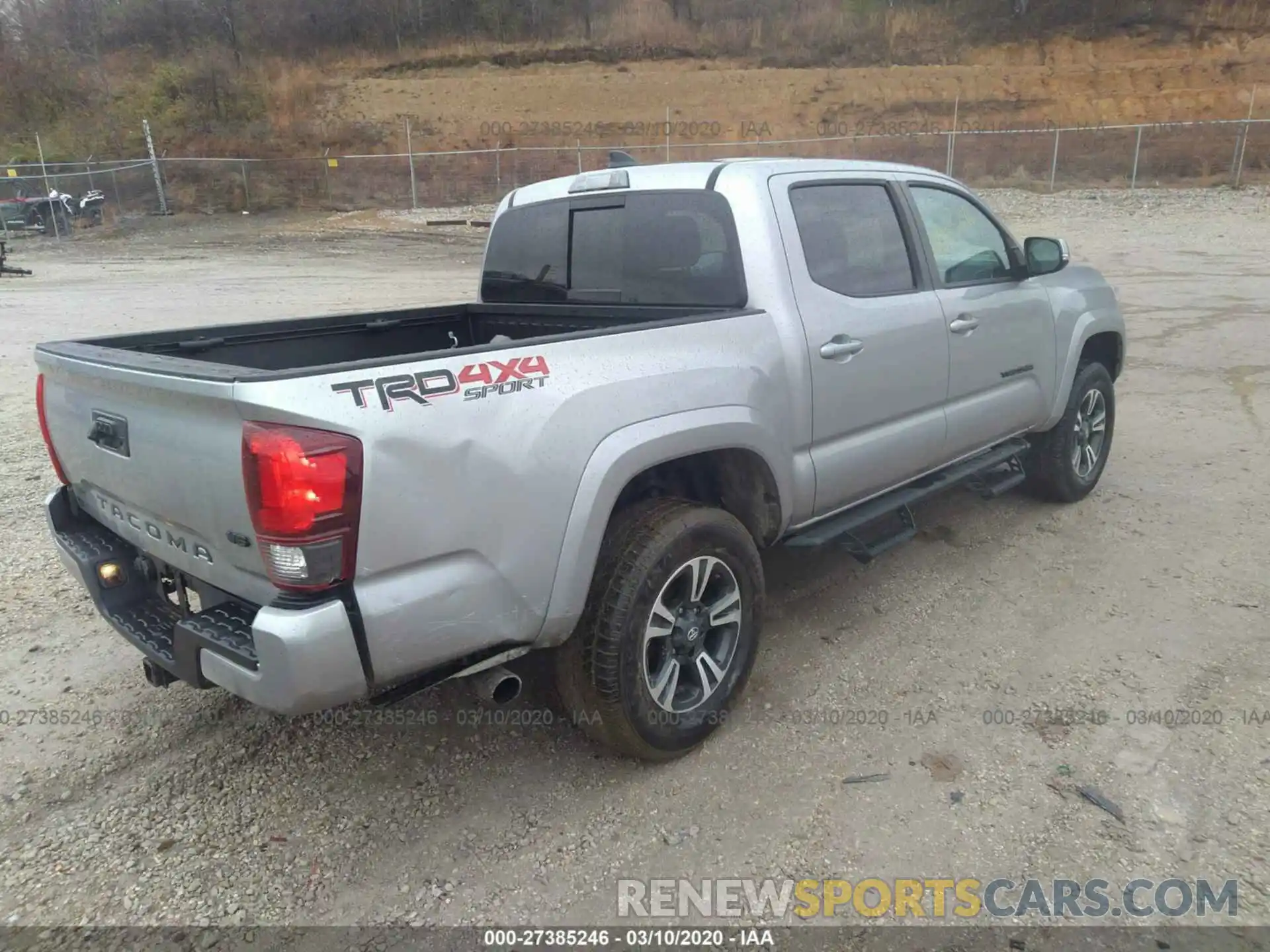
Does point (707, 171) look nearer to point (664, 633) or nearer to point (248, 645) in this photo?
point (664, 633)

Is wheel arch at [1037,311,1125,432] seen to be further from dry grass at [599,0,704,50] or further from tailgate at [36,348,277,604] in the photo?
dry grass at [599,0,704,50]

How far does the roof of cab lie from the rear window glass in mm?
42

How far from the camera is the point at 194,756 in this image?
306cm

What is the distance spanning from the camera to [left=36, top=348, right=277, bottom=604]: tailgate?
218 centimetres

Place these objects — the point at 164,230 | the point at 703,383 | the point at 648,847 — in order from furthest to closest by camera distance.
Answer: the point at 164,230 < the point at 703,383 < the point at 648,847

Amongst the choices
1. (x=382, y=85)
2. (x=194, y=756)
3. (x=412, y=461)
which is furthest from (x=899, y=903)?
(x=382, y=85)

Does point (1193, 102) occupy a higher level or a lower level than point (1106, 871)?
higher

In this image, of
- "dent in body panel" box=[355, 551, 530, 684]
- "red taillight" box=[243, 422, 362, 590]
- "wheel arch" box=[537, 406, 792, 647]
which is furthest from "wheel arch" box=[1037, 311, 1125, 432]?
"red taillight" box=[243, 422, 362, 590]

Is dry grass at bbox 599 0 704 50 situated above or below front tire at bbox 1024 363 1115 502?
above

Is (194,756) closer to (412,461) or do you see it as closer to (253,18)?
(412,461)

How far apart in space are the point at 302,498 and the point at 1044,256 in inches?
158

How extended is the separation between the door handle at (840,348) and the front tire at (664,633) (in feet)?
2.60

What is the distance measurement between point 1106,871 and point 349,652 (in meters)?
2.20

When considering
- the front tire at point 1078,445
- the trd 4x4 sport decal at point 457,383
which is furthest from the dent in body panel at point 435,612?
the front tire at point 1078,445
